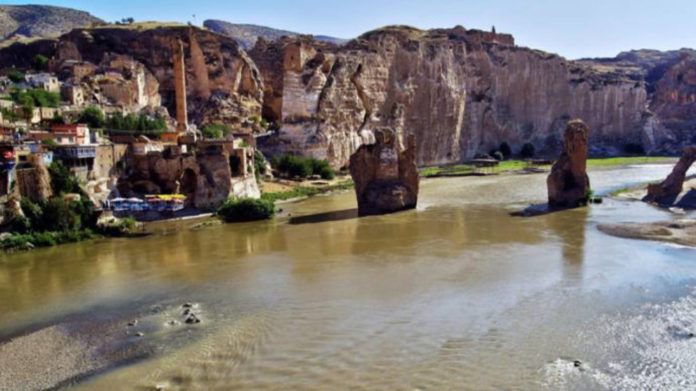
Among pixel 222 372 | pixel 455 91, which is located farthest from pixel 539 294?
pixel 455 91

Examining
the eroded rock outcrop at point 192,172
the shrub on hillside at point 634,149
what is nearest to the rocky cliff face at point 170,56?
the eroded rock outcrop at point 192,172

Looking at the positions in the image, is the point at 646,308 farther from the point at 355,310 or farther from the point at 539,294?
the point at 355,310

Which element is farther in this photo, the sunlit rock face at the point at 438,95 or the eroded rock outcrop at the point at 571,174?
the sunlit rock face at the point at 438,95

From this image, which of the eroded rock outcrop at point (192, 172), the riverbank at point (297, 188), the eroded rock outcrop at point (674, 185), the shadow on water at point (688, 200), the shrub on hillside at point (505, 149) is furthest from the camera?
the shrub on hillside at point (505, 149)

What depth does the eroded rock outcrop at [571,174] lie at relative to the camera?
30.2 metres

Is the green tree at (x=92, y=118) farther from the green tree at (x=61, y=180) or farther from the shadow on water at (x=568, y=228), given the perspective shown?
the shadow on water at (x=568, y=228)

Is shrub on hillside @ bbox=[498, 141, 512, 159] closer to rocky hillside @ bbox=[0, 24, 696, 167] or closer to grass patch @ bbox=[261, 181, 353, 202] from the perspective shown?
rocky hillside @ bbox=[0, 24, 696, 167]

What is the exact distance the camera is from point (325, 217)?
1145 inches

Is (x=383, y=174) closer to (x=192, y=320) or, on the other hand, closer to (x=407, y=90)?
(x=192, y=320)

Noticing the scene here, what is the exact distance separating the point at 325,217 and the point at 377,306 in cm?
1492

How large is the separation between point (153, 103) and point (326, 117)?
14.7 meters

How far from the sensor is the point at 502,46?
234 ft

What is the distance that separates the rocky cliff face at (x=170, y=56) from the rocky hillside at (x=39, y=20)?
4454cm

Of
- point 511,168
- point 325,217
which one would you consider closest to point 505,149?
point 511,168
